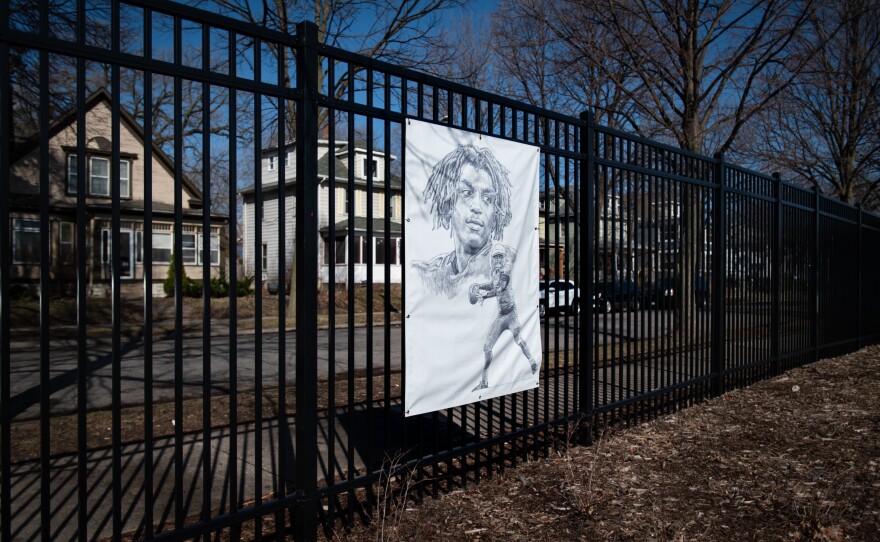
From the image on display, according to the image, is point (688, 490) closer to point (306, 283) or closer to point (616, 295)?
point (616, 295)

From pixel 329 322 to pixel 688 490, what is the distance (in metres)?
2.97

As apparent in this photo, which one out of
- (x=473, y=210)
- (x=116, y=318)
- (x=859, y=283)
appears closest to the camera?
(x=116, y=318)

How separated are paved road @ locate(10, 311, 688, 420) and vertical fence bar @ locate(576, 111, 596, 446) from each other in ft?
0.56

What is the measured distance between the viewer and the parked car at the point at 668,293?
6266 millimetres

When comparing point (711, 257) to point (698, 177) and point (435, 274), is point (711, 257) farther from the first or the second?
point (435, 274)

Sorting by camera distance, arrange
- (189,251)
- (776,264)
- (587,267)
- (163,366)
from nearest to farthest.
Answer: (587,267)
(776,264)
(163,366)
(189,251)

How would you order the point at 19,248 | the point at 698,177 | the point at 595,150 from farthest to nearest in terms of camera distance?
1. the point at 19,248
2. the point at 698,177
3. the point at 595,150

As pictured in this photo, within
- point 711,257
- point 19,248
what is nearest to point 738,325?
point 711,257

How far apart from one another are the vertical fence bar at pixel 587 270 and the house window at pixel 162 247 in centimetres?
2582

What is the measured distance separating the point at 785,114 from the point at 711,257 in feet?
47.3

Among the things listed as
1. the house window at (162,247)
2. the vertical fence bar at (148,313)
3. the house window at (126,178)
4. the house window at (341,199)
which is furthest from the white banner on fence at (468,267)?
the house window at (341,199)

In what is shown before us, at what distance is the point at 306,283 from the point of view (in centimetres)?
327

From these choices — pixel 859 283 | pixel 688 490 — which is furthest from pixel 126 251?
pixel 688 490

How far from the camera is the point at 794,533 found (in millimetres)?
3533
